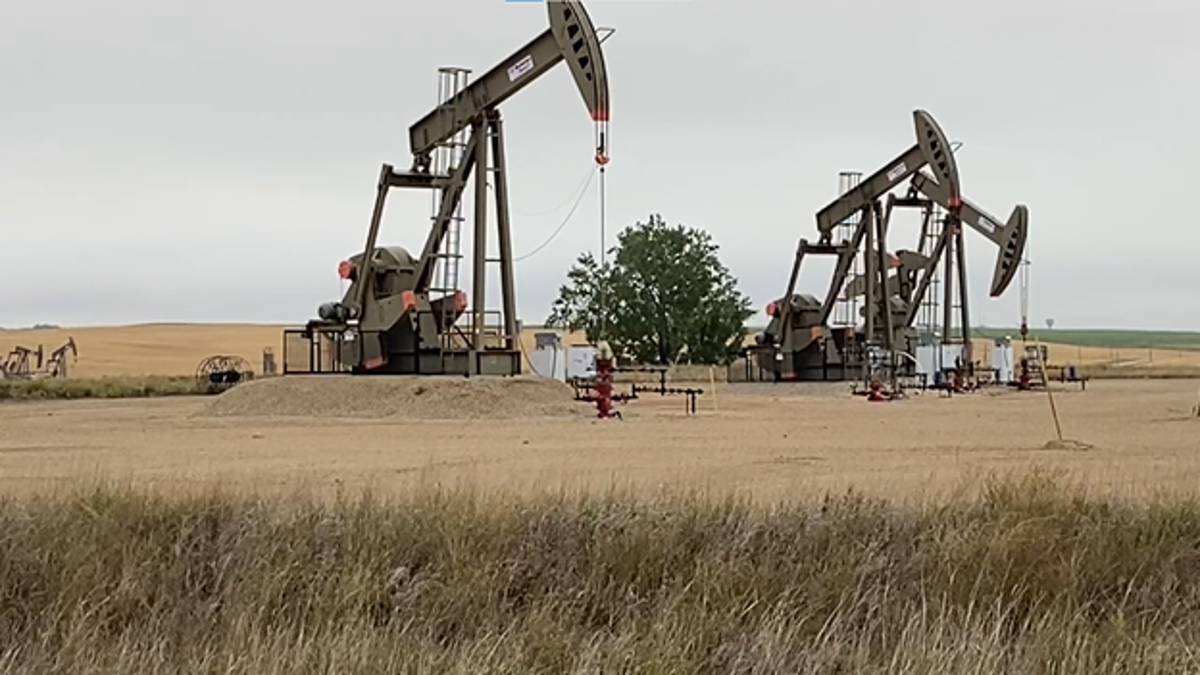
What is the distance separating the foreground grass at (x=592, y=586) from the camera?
599cm

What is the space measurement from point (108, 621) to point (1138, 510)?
527cm

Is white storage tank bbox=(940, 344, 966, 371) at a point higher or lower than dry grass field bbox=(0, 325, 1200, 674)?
higher

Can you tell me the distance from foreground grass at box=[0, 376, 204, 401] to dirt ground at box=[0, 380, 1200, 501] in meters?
8.69

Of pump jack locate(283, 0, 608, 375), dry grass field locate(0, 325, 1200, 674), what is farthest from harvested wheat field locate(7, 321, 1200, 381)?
dry grass field locate(0, 325, 1200, 674)

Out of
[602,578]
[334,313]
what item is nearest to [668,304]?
[334,313]

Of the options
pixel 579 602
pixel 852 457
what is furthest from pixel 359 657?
pixel 852 457

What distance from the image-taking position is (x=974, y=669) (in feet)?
18.7

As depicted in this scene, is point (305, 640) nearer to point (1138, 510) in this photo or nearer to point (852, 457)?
point (1138, 510)

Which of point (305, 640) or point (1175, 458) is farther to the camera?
point (1175, 458)

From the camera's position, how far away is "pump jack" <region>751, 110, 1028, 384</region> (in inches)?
1550

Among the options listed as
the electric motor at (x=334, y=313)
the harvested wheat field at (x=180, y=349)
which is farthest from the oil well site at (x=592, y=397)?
the harvested wheat field at (x=180, y=349)

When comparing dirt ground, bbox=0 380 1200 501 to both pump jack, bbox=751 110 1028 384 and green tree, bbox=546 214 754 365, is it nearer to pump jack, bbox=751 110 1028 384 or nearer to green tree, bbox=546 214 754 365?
pump jack, bbox=751 110 1028 384

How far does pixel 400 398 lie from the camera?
26.0 metres

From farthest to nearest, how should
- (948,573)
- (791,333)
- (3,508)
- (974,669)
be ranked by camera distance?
(791,333) → (3,508) → (948,573) → (974,669)
